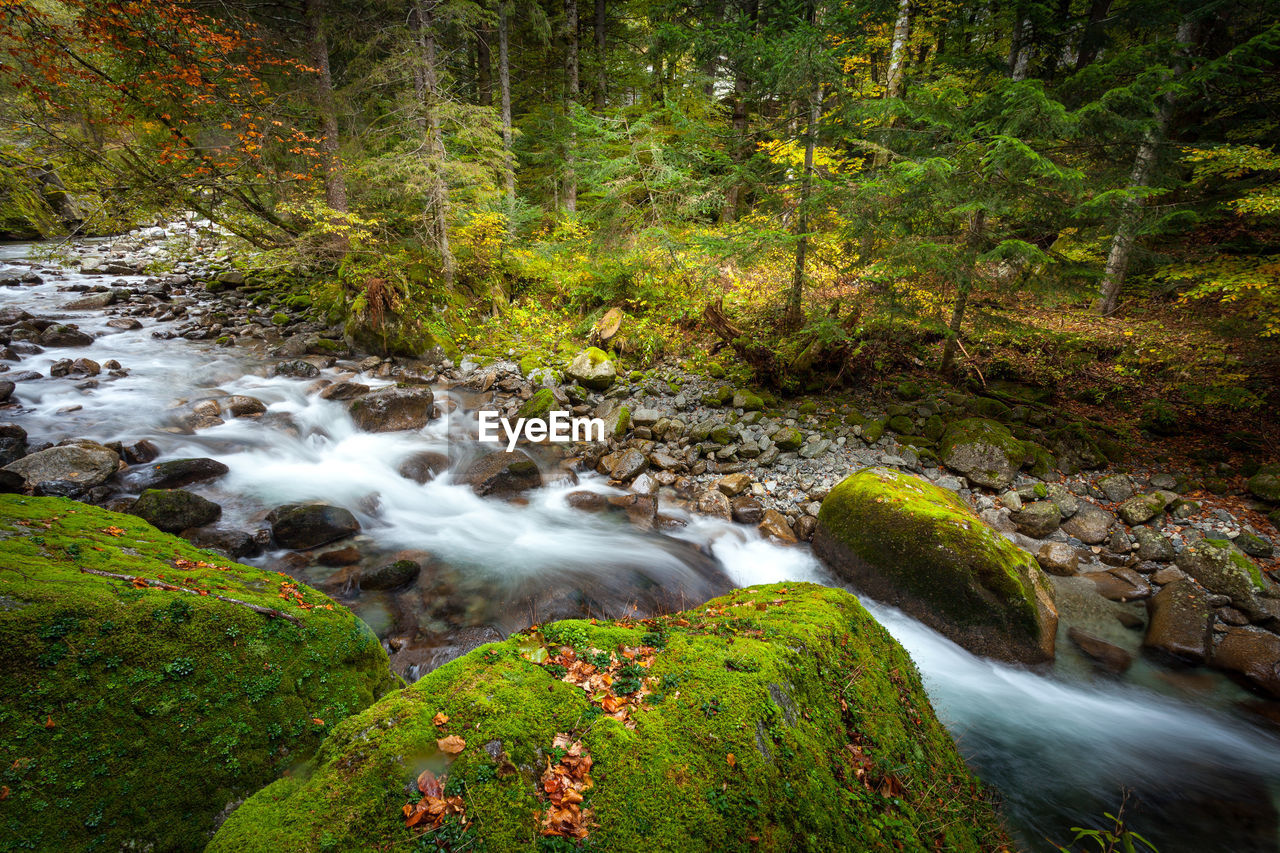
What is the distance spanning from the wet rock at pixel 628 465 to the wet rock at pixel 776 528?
2600 millimetres

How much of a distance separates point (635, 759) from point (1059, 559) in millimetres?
7764

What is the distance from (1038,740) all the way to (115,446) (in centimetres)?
1338

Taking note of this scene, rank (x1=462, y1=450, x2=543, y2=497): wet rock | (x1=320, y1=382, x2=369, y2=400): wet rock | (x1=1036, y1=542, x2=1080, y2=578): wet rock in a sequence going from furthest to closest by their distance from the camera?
(x1=320, y1=382, x2=369, y2=400): wet rock < (x1=462, y1=450, x2=543, y2=497): wet rock < (x1=1036, y1=542, x2=1080, y2=578): wet rock

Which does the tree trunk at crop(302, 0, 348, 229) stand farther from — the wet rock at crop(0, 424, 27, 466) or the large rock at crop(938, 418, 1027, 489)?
the large rock at crop(938, 418, 1027, 489)

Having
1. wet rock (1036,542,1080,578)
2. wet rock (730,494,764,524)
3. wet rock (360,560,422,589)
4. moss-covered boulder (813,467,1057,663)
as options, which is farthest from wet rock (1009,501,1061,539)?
wet rock (360,560,422,589)

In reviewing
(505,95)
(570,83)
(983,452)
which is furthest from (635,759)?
(570,83)

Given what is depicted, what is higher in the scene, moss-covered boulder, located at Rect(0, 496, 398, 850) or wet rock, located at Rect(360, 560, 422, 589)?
moss-covered boulder, located at Rect(0, 496, 398, 850)

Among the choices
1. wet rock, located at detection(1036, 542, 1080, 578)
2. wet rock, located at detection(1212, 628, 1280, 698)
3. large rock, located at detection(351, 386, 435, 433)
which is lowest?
wet rock, located at detection(1212, 628, 1280, 698)

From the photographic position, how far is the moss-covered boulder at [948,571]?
18.3 feet

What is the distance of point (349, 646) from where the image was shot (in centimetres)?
314

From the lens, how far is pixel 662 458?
9.49 meters

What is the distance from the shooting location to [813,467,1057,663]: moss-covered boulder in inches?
220

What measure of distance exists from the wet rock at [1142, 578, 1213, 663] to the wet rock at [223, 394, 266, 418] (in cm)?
1532

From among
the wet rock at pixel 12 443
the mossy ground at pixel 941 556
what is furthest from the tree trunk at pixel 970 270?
the wet rock at pixel 12 443
